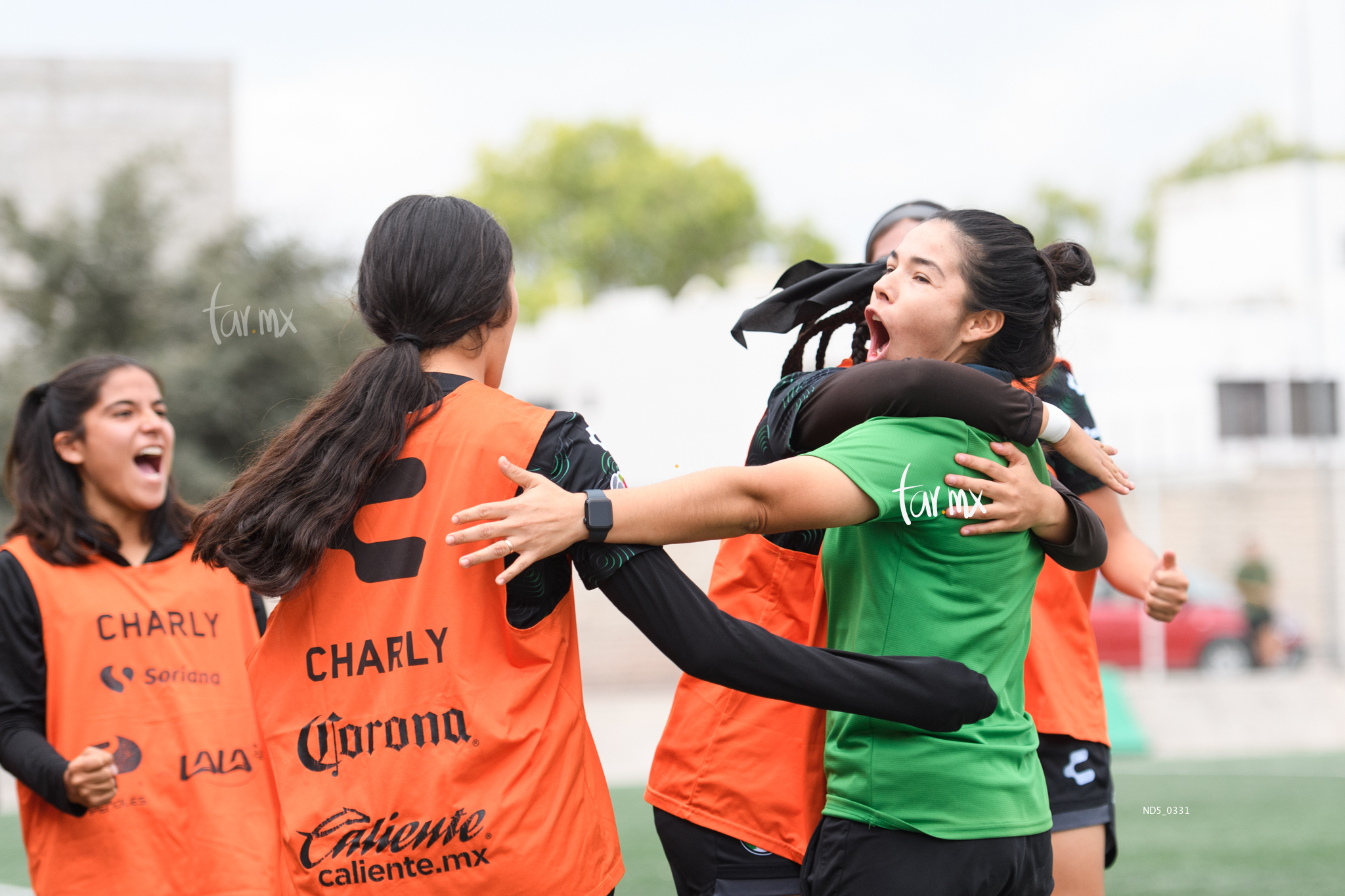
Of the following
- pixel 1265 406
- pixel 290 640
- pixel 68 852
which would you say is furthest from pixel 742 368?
pixel 1265 406

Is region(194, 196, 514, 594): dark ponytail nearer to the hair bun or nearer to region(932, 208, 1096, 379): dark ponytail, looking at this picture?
region(932, 208, 1096, 379): dark ponytail

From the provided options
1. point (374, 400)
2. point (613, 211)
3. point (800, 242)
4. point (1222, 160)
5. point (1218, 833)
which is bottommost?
point (1218, 833)

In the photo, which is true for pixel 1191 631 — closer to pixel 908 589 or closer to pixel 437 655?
pixel 908 589

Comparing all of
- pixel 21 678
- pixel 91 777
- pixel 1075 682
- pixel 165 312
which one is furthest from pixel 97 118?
pixel 1075 682

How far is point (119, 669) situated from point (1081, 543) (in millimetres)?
2451

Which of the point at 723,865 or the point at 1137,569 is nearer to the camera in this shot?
the point at 723,865

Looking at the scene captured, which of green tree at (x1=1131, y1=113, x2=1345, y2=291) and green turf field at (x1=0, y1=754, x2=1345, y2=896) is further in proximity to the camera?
green tree at (x1=1131, y1=113, x2=1345, y2=291)

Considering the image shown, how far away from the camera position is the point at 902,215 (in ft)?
10.6

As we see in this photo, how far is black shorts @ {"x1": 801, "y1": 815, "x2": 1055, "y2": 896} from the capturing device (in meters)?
1.91

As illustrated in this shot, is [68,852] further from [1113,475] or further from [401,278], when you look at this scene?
[1113,475]

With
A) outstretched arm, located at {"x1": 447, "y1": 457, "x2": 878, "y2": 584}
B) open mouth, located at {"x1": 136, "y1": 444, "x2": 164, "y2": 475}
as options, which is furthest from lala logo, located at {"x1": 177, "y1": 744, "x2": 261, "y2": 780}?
outstretched arm, located at {"x1": 447, "y1": 457, "x2": 878, "y2": 584}

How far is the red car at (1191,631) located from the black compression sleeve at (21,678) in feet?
50.1

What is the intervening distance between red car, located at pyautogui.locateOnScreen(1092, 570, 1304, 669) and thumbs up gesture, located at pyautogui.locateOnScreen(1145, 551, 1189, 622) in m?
14.3

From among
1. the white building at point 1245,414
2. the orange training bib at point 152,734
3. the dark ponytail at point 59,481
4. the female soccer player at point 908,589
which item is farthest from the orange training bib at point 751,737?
the white building at point 1245,414
